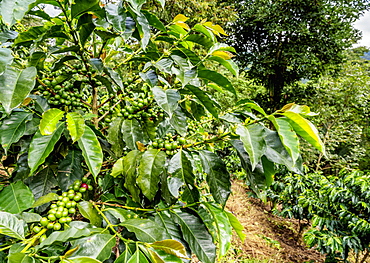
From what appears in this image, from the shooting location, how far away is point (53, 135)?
602mm

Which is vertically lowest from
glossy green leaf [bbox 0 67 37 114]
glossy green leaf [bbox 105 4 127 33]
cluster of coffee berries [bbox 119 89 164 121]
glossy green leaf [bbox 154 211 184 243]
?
glossy green leaf [bbox 154 211 184 243]

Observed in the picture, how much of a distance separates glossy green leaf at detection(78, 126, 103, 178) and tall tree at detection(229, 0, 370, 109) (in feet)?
19.1

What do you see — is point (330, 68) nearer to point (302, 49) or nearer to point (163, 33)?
point (302, 49)

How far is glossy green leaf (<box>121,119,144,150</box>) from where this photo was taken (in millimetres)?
763

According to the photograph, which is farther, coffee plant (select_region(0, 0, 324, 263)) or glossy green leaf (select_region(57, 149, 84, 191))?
glossy green leaf (select_region(57, 149, 84, 191))

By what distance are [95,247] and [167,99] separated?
1.32ft

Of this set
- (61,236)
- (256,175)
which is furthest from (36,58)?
(256,175)

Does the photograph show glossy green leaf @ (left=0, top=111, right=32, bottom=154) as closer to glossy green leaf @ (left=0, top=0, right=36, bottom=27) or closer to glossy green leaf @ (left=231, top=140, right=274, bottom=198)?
glossy green leaf @ (left=0, top=0, right=36, bottom=27)

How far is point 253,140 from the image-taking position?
53 centimetres

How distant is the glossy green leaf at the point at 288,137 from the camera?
50 centimetres

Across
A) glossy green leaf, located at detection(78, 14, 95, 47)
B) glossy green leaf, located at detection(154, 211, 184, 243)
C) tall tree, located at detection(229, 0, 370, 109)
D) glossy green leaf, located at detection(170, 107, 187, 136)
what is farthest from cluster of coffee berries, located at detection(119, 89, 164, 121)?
tall tree, located at detection(229, 0, 370, 109)

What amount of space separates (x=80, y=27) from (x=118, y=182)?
0.52 metres

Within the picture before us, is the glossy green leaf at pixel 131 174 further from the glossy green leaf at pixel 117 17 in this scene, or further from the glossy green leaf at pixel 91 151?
the glossy green leaf at pixel 117 17

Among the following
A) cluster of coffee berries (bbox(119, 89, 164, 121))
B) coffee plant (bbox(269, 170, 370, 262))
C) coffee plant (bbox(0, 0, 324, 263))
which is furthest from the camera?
coffee plant (bbox(269, 170, 370, 262))
